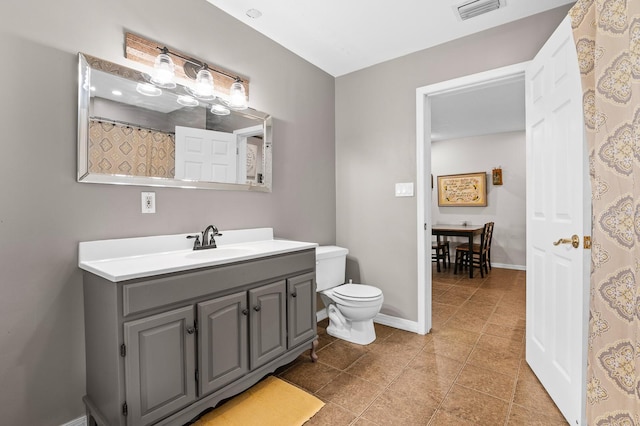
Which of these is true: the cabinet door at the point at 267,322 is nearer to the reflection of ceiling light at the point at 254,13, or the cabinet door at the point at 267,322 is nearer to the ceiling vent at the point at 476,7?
the reflection of ceiling light at the point at 254,13

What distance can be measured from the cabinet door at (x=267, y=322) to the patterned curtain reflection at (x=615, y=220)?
1.51 meters

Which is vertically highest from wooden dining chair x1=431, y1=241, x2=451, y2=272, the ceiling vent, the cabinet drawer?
the ceiling vent

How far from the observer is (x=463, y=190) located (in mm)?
5824

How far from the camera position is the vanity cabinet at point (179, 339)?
1240 millimetres

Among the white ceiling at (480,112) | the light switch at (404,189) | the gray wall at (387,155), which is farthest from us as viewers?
the white ceiling at (480,112)

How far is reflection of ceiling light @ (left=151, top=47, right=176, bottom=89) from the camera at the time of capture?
1722 mm

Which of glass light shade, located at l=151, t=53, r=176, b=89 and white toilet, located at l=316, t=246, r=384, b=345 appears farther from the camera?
white toilet, located at l=316, t=246, r=384, b=345

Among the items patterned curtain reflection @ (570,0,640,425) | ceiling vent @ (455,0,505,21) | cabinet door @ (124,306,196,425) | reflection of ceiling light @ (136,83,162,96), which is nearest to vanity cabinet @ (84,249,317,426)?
cabinet door @ (124,306,196,425)

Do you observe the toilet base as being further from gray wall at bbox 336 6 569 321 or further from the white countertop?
the white countertop

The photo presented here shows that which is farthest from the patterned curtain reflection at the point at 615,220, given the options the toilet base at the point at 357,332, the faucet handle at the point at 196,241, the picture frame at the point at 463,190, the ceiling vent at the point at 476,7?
the picture frame at the point at 463,190

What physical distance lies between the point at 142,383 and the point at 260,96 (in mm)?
2015

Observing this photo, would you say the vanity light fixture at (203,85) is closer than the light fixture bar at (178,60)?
No

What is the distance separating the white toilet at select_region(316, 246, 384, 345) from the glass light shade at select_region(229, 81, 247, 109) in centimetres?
131

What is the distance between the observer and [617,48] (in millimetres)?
1150
